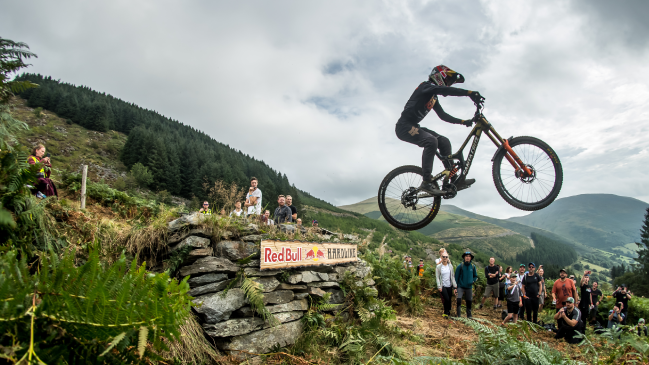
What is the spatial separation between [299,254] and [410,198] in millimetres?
3197

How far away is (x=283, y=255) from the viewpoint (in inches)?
Answer: 248

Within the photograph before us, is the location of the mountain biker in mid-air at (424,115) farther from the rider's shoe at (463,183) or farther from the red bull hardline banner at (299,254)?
the red bull hardline banner at (299,254)

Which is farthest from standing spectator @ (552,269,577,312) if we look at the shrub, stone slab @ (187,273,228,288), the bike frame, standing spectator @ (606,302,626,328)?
the shrub

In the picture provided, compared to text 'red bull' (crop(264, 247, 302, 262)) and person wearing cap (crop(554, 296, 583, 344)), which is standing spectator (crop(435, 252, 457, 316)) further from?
text 'red bull' (crop(264, 247, 302, 262))

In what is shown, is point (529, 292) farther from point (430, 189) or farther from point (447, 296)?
point (430, 189)

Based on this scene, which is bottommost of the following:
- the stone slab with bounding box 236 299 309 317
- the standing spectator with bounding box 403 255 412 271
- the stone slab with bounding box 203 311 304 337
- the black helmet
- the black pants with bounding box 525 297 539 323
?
the black pants with bounding box 525 297 539 323

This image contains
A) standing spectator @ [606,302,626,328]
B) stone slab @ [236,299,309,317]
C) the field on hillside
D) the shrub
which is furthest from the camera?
the field on hillside

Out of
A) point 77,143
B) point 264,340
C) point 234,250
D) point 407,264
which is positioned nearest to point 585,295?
point 407,264

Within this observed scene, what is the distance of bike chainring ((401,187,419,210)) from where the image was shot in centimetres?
429

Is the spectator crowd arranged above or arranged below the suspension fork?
below

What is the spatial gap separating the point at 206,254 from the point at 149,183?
191 ft

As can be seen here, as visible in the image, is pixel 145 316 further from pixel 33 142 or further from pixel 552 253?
pixel 552 253

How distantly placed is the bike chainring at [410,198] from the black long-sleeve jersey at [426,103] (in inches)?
38.0

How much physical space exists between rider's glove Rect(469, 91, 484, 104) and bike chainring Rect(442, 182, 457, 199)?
107 cm
